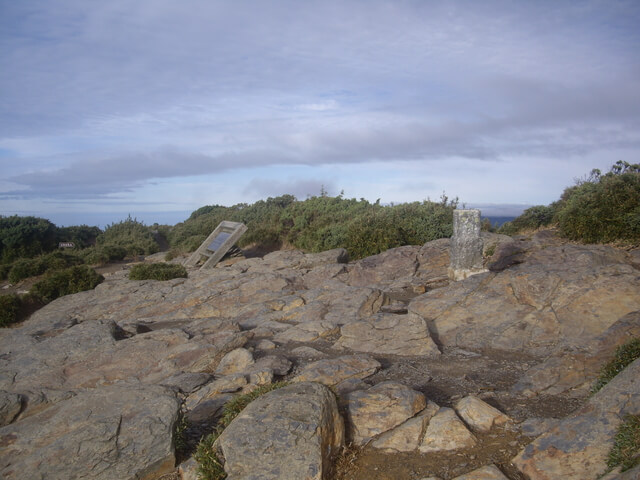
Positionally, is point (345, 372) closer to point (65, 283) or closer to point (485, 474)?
point (485, 474)

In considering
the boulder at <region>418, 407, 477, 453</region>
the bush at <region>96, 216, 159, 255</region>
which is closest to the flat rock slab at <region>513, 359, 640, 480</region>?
the boulder at <region>418, 407, 477, 453</region>

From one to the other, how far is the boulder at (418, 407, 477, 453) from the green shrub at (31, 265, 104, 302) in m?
13.4

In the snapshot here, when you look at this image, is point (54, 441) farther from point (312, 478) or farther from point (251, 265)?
point (251, 265)

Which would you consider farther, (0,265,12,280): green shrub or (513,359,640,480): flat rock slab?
(0,265,12,280): green shrub

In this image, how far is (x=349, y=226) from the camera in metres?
17.7

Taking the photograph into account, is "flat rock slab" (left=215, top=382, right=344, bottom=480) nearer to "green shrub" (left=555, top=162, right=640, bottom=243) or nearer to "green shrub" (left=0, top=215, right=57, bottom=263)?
"green shrub" (left=555, top=162, right=640, bottom=243)

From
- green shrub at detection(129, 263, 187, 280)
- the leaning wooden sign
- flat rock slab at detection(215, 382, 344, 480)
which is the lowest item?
flat rock slab at detection(215, 382, 344, 480)

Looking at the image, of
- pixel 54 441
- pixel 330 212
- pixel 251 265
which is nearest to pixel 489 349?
pixel 54 441

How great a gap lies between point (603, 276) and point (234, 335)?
6471 mm

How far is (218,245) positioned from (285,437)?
14951mm

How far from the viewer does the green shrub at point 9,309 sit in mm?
13008

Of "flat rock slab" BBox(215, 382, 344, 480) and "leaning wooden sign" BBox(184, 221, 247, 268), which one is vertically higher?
"leaning wooden sign" BBox(184, 221, 247, 268)

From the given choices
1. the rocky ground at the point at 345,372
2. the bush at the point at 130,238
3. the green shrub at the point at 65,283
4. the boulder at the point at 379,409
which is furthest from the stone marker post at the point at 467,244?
the bush at the point at 130,238

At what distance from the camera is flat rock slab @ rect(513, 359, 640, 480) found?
3904 mm
